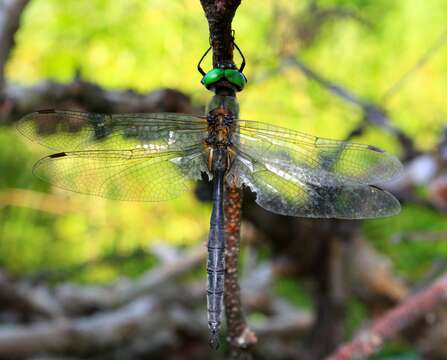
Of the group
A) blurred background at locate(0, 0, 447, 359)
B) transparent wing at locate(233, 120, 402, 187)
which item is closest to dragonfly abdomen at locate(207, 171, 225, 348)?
transparent wing at locate(233, 120, 402, 187)

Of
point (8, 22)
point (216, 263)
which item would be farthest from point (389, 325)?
point (8, 22)

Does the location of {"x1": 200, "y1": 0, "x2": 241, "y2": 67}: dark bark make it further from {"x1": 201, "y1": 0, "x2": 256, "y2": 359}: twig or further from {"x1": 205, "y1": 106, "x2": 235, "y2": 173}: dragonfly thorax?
{"x1": 205, "y1": 106, "x2": 235, "y2": 173}: dragonfly thorax

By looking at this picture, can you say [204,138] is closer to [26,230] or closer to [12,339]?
[12,339]

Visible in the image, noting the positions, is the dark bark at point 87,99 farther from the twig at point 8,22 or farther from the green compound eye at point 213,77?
the green compound eye at point 213,77

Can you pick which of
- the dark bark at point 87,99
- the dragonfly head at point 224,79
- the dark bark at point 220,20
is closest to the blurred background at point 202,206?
the dark bark at point 87,99

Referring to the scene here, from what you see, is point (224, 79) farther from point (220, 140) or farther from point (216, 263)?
point (216, 263)

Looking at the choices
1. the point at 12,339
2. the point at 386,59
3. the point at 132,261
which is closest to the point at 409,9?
the point at 386,59
